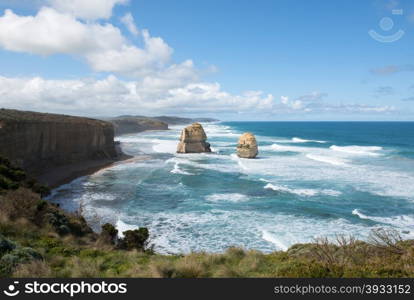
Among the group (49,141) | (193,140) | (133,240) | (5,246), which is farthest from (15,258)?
(193,140)

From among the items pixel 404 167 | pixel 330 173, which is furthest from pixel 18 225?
pixel 404 167

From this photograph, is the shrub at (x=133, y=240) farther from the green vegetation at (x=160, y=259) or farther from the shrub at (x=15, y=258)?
the shrub at (x=15, y=258)

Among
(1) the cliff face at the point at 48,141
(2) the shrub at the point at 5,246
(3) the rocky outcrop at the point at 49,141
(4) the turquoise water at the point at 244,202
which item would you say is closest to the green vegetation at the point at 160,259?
(2) the shrub at the point at 5,246

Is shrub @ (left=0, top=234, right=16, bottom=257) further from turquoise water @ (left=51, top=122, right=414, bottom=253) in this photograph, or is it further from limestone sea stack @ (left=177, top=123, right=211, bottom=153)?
limestone sea stack @ (left=177, top=123, right=211, bottom=153)

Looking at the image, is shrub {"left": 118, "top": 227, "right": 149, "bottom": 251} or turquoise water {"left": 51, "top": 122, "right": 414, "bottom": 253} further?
turquoise water {"left": 51, "top": 122, "right": 414, "bottom": 253}

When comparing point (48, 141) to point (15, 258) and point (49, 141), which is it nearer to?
point (49, 141)

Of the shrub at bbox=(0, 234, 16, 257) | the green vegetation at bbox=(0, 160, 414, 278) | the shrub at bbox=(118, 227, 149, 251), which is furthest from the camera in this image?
the shrub at bbox=(118, 227, 149, 251)

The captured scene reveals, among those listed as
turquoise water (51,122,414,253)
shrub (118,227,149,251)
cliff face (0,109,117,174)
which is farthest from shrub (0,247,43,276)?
cliff face (0,109,117,174)
